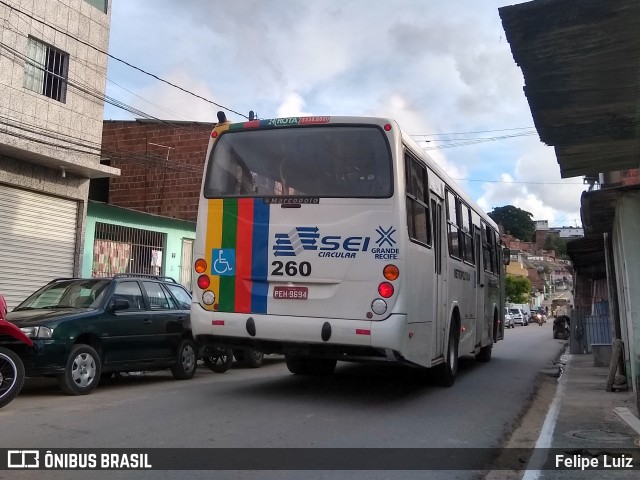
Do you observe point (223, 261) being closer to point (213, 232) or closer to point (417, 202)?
point (213, 232)

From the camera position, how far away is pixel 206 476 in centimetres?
461

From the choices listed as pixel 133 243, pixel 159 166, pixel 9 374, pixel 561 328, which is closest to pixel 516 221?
pixel 561 328

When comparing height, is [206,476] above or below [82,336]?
below

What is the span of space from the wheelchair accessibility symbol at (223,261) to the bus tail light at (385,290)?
71.8 inches

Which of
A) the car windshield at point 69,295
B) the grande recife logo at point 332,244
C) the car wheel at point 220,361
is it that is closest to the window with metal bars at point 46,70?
the car windshield at point 69,295

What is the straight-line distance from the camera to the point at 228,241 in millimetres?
7559

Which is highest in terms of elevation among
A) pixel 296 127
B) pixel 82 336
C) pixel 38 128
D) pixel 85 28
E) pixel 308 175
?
pixel 85 28

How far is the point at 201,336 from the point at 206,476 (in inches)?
121

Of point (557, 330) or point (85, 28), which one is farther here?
point (557, 330)

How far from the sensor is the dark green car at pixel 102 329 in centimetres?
779

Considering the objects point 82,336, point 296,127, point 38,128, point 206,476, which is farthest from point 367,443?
point 38,128

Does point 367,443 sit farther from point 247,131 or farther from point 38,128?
point 38,128

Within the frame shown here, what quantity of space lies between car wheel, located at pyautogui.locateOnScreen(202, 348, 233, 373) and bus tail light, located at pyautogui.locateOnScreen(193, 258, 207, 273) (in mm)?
4002

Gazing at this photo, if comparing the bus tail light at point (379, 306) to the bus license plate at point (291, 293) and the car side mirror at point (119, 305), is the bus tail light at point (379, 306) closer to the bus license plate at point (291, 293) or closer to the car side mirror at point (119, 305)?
the bus license plate at point (291, 293)
